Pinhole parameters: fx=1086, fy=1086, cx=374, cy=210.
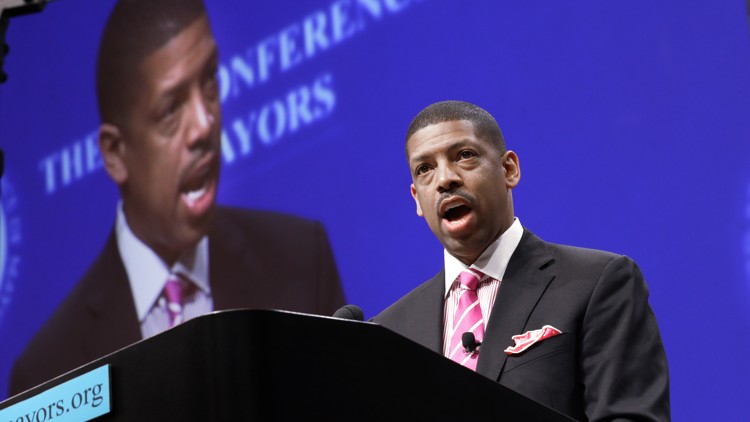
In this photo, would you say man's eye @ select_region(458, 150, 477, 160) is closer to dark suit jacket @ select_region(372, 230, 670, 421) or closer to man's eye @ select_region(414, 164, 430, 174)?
man's eye @ select_region(414, 164, 430, 174)

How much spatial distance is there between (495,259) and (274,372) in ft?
3.72

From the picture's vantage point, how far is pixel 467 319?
2293mm

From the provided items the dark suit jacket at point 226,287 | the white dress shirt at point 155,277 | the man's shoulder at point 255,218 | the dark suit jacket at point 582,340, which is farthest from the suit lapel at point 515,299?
the white dress shirt at point 155,277

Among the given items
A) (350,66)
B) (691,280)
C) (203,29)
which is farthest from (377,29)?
(691,280)

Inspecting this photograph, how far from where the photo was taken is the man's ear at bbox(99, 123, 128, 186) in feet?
15.4

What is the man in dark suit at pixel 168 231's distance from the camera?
4309 mm

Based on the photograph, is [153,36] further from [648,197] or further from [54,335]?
[648,197]

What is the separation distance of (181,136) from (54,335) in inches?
39.4

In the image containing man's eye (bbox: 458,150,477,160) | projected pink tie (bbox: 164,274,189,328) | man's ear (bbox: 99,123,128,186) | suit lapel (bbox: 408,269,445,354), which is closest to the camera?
suit lapel (bbox: 408,269,445,354)

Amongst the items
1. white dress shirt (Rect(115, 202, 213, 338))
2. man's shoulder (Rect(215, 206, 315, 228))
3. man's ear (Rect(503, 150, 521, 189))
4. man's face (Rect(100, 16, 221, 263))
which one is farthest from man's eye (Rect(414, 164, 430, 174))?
man's face (Rect(100, 16, 221, 263))

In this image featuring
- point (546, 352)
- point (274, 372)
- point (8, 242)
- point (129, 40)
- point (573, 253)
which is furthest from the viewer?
point (8, 242)

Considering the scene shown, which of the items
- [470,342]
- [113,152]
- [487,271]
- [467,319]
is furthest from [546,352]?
[113,152]

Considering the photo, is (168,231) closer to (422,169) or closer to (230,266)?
(230,266)

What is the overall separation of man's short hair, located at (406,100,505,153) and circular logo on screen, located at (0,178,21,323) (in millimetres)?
2910
